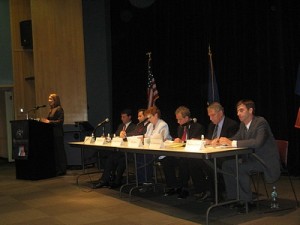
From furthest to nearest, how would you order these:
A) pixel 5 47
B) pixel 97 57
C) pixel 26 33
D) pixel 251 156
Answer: pixel 5 47, pixel 97 57, pixel 26 33, pixel 251 156

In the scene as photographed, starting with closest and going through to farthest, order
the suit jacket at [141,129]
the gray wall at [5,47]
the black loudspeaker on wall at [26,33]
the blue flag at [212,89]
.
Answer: the suit jacket at [141,129] → the blue flag at [212,89] → the black loudspeaker on wall at [26,33] → the gray wall at [5,47]

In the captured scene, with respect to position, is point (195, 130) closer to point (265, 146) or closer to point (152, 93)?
point (265, 146)

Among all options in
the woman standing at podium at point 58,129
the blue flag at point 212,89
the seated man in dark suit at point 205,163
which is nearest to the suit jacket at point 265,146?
the seated man in dark suit at point 205,163

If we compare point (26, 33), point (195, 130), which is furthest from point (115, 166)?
point (26, 33)

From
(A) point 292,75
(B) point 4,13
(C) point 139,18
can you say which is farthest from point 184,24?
(B) point 4,13

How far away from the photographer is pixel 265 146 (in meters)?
4.18

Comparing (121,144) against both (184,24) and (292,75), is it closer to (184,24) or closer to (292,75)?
(292,75)

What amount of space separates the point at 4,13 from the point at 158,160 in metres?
6.70

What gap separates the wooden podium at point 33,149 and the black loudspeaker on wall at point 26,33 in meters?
2.81

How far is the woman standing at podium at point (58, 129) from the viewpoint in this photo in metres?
7.35

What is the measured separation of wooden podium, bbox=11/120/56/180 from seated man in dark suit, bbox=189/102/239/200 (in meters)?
3.06

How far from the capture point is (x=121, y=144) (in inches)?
206

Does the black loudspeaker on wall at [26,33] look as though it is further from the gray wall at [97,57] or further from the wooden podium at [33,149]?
the wooden podium at [33,149]

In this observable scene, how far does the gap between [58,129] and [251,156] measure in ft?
13.5
